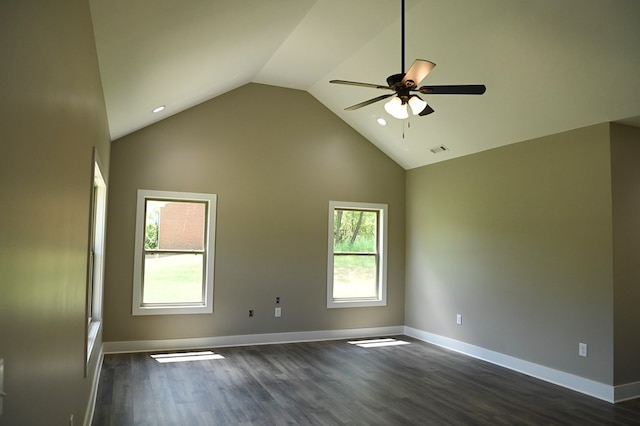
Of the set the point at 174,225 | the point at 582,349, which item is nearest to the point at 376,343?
the point at 582,349

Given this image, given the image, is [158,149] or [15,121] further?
[158,149]

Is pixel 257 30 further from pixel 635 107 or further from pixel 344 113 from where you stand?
pixel 635 107

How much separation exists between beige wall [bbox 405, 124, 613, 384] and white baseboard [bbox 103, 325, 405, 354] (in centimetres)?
84

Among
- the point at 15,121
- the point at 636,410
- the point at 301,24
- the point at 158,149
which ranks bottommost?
the point at 636,410

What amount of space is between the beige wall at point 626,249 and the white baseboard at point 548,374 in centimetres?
12

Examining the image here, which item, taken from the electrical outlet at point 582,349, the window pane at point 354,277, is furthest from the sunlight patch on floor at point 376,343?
the electrical outlet at point 582,349

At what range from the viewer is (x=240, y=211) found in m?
6.74

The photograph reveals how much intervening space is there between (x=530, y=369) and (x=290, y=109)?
476cm

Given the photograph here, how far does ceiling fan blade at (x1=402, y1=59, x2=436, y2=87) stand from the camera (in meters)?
3.17

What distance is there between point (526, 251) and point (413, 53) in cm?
267

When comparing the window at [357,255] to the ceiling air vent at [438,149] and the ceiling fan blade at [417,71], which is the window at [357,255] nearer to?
the ceiling air vent at [438,149]

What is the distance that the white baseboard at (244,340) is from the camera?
6.08 m

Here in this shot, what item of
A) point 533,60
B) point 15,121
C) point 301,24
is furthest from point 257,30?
point 15,121

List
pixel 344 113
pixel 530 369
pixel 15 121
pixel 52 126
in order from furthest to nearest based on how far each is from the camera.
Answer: pixel 344 113, pixel 530 369, pixel 52 126, pixel 15 121
